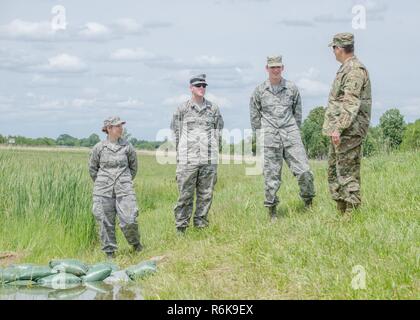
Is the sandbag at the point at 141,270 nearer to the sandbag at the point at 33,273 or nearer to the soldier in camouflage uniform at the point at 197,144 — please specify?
the sandbag at the point at 33,273

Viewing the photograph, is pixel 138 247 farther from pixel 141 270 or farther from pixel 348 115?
pixel 348 115

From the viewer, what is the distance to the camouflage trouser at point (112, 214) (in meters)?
10.4

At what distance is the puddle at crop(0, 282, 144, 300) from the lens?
8250 mm

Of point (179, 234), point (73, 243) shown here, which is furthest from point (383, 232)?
point (73, 243)

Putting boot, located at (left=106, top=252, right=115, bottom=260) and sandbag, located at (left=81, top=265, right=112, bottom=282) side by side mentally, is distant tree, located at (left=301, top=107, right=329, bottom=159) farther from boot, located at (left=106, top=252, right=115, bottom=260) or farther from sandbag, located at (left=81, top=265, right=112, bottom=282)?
sandbag, located at (left=81, top=265, right=112, bottom=282)

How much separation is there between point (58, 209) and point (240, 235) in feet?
13.7

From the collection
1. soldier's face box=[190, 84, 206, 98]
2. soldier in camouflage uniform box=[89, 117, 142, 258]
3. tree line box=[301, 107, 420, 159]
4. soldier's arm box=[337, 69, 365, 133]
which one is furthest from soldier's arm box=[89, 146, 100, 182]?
tree line box=[301, 107, 420, 159]

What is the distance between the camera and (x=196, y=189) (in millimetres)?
10805

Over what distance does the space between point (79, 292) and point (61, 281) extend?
19.6 inches

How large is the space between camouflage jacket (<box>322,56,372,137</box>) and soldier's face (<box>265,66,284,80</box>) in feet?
4.63

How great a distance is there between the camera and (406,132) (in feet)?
167
